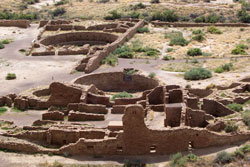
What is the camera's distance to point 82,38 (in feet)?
228

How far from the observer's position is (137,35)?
68938 mm

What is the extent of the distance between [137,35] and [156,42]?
533cm

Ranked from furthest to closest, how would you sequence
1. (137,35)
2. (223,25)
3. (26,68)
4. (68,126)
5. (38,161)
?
(223,25) < (137,35) < (26,68) < (68,126) < (38,161)

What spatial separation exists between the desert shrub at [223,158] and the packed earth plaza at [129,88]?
0.06 m

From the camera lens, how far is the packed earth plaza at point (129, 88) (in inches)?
1127

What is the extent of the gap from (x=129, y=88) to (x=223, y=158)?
2343 cm

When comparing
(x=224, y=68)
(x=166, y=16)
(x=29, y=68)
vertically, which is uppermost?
(x=166, y=16)

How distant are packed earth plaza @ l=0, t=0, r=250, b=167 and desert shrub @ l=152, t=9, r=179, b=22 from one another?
0.58 feet

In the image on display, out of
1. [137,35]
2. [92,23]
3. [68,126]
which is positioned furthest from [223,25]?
[68,126]

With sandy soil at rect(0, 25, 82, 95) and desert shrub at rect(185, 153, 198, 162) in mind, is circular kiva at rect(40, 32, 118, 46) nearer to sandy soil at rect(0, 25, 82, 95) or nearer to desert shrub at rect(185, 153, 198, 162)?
sandy soil at rect(0, 25, 82, 95)

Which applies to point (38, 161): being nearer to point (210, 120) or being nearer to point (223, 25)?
point (210, 120)

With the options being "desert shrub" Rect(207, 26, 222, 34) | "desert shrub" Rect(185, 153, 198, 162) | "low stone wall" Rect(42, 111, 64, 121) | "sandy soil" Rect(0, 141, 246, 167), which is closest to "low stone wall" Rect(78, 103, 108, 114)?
"low stone wall" Rect(42, 111, 64, 121)

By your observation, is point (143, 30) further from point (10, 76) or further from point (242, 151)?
point (242, 151)

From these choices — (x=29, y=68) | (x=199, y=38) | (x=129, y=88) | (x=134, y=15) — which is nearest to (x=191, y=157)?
(x=129, y=88)
